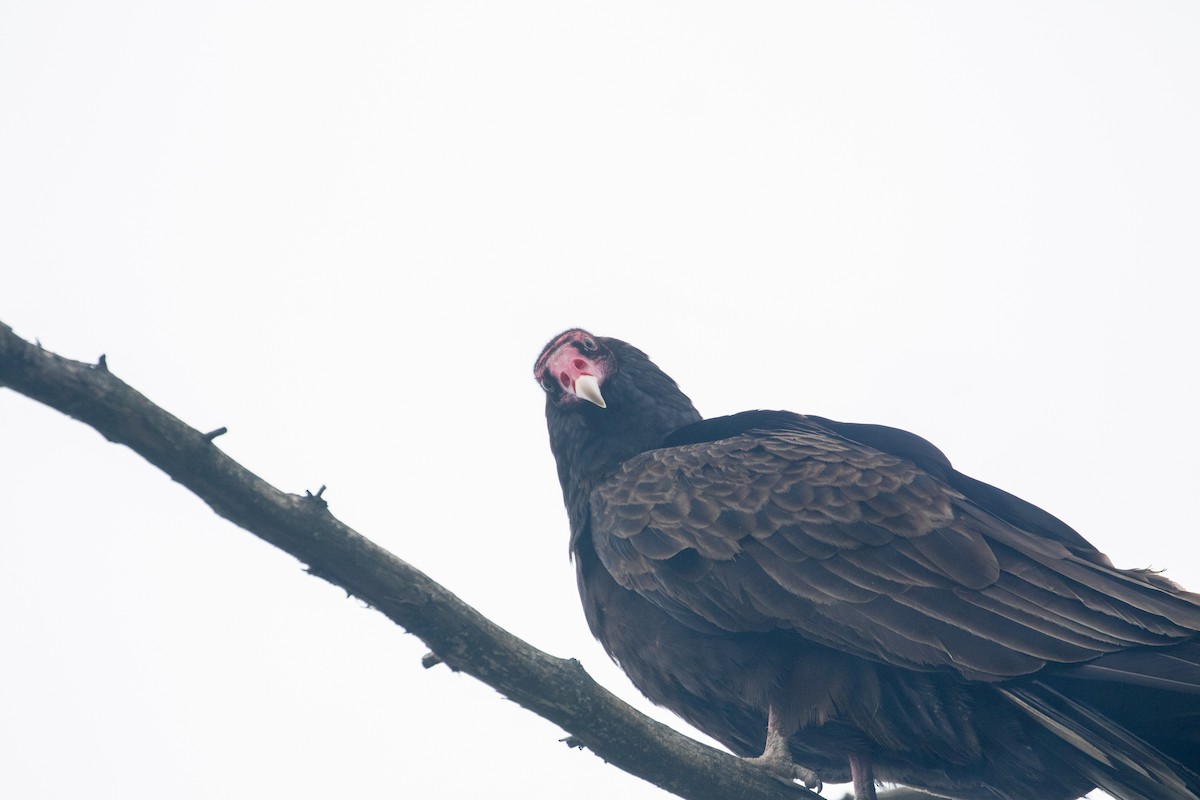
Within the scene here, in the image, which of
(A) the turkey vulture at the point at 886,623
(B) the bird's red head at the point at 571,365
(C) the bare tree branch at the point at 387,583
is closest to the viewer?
(C) the bare tree branch at the point at 387,583

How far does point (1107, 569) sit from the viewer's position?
423 centimetres

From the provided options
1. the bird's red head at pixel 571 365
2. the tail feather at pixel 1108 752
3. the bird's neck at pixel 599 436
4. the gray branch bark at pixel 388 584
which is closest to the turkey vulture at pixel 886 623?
the tail feather at pixel 1108 752

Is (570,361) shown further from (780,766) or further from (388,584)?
(388,584)

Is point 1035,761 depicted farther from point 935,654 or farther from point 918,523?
point 918,523

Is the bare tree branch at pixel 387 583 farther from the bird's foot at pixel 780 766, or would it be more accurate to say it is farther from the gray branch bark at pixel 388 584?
the bird's foot at pixel 780 766

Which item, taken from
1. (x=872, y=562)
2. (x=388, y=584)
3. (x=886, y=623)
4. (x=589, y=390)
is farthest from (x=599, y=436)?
(x=388, y=584)

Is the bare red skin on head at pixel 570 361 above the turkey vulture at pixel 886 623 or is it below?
above

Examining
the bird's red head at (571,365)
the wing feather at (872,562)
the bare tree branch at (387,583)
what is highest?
the bird's red head at (571,365)

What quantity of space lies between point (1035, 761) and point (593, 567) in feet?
6.24

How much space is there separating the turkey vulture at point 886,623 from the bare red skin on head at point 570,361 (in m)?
0.96

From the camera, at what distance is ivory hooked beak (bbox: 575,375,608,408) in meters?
5.67

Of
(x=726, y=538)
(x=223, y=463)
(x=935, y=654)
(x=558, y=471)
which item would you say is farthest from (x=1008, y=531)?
(x=223, y=463)

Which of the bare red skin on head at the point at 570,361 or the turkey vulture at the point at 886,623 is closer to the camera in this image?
the turkey vulture at the point at 886,623

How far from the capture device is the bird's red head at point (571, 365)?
5.99 metres
